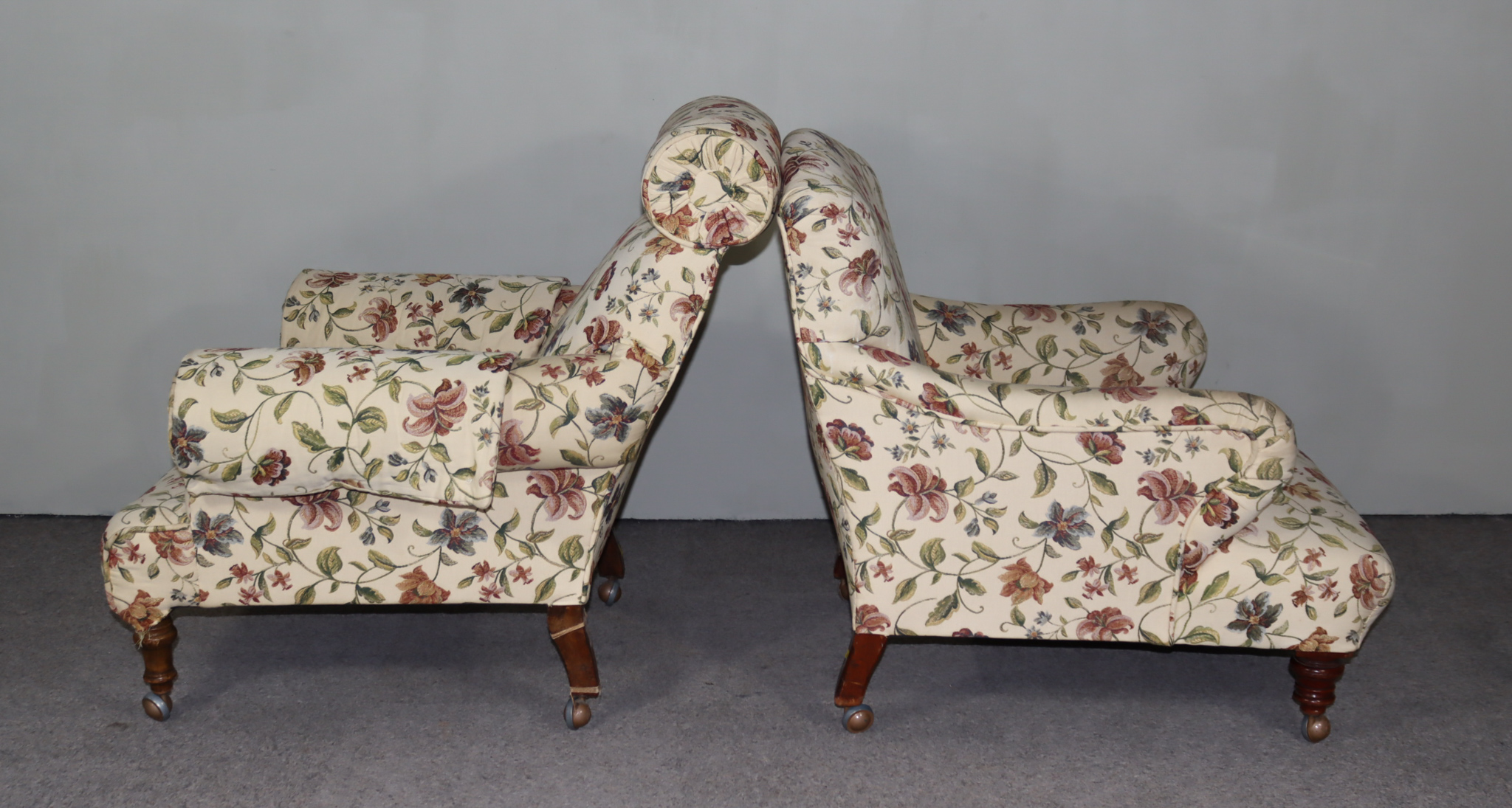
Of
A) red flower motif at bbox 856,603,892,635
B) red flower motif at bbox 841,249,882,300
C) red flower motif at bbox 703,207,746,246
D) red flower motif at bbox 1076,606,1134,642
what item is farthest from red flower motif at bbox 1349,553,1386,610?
red flower motif at bbox 703,207,746,246

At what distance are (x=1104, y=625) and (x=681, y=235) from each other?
903mm

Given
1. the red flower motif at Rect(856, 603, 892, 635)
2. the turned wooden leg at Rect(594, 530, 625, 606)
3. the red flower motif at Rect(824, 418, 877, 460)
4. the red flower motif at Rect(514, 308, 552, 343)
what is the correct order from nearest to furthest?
1. the red flower motif at Rect(824, 418, 877, 460)
2. the red flower motif at Rect(856, 603, 892, 635)
3. the red flower motif at Rect(514, 308, 552, 343)
4. the turned wooden leg at Rect(594, 530, 625, 606)

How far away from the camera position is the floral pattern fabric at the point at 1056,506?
5.66ft

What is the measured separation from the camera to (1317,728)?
191cm

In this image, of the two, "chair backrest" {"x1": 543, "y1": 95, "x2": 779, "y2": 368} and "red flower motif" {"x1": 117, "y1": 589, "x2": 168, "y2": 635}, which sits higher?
"chair backrest" {"x1": 543, "y1": 95, "x2": 779, "y2": 368}

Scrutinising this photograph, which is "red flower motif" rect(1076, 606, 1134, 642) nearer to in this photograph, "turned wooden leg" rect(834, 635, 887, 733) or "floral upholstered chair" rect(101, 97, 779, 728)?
"turned wooden leg" rect(834, 635, 887, 733)

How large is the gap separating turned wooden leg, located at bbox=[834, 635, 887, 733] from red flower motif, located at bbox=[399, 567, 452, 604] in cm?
66

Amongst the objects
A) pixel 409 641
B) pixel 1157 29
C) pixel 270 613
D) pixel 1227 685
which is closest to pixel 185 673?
pixel 270 613

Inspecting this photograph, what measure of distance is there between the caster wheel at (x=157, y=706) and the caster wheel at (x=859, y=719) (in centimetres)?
113

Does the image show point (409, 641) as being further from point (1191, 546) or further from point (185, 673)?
point (1191, 546)

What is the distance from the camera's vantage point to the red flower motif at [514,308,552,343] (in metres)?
2.25

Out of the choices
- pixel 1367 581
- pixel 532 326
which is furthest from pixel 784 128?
pixel 1367 581

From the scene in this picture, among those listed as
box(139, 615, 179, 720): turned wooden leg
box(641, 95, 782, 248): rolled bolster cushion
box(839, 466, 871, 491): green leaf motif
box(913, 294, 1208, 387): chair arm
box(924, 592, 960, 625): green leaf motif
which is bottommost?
box(139, 615, 179, 720): turned wooden leg

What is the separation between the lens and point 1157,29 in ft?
8.13
